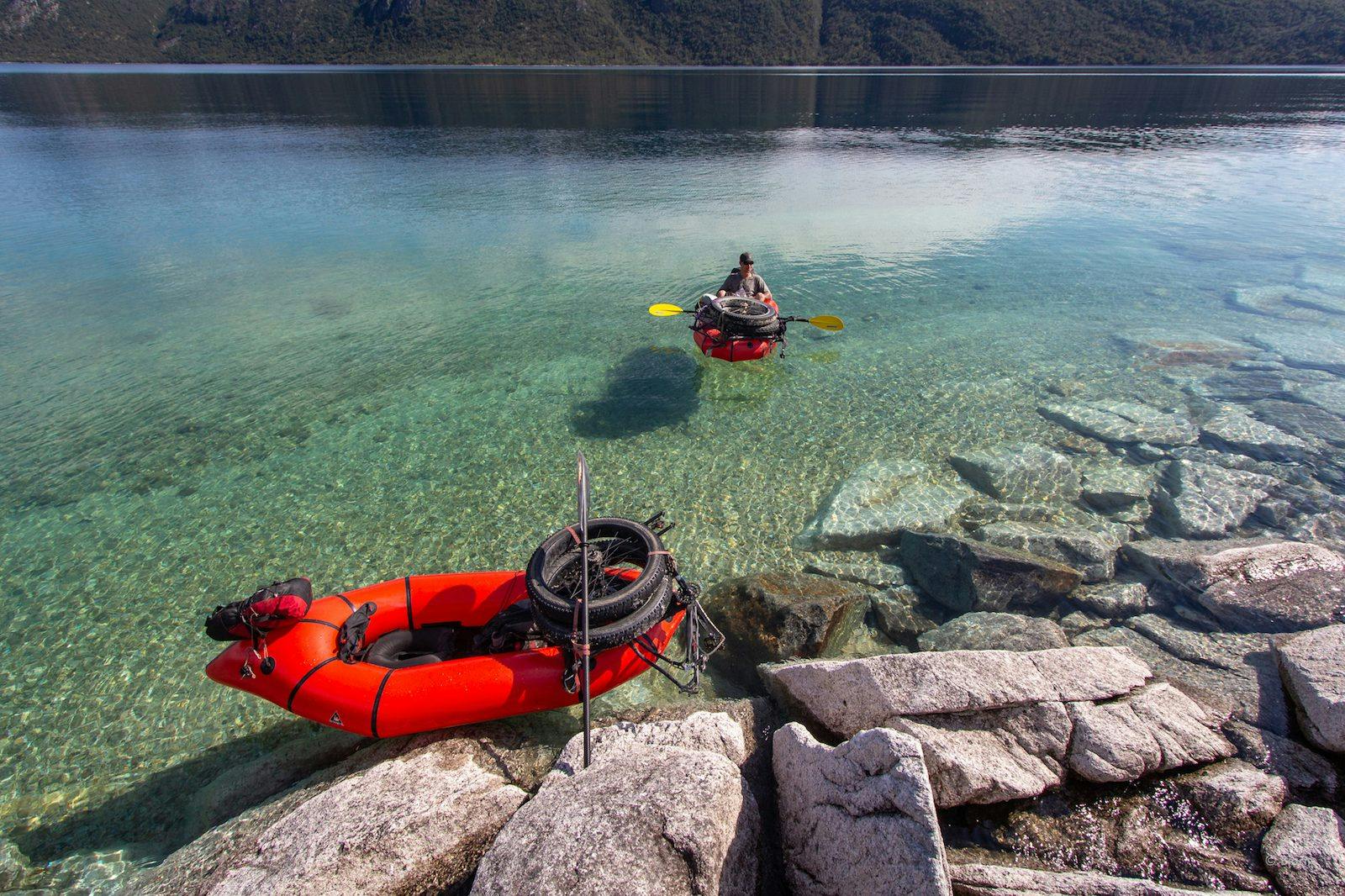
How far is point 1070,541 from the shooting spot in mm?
7125

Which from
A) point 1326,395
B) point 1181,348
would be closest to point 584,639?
point 1326,395

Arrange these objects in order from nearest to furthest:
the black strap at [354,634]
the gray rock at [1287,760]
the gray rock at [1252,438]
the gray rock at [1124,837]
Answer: the gray rock at [1124,837] → the gray rock at [1287,760] → the black strap at [354,634] → the gray rock at [1252,438]

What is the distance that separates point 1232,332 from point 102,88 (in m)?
100

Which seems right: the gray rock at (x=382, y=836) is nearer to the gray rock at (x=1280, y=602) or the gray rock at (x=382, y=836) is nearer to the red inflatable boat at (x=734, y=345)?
the gray rock at (x=1280, y=602)

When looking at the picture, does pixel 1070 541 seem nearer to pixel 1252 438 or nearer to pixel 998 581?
pixel 998 581

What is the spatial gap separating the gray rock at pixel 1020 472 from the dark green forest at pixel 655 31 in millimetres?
127334

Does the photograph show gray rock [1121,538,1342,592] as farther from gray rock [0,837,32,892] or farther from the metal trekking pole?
gray rock [0,837,32,892]

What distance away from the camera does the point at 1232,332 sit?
13711 mm

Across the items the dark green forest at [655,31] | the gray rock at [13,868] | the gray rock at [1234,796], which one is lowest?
the gray rock at [13,868]

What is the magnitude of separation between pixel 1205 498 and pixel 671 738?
7831 mm

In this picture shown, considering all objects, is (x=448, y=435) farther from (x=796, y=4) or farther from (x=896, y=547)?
(x=796, y=4)

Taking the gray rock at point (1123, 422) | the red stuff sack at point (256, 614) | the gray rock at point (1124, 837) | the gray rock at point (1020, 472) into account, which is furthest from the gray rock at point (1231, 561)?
the red stuff sack at point (256, 614)

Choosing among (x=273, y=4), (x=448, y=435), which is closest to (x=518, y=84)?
(x=448, y=435)

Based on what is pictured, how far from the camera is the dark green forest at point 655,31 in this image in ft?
331
